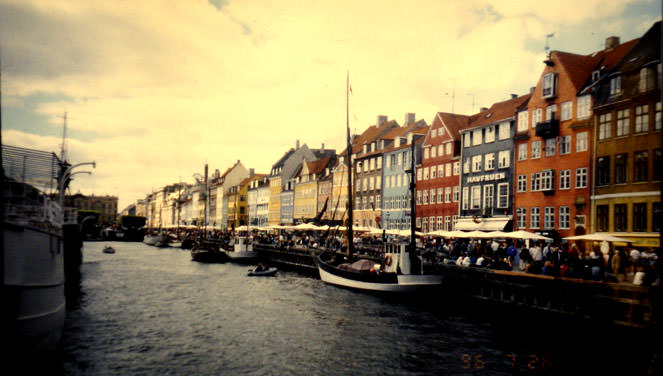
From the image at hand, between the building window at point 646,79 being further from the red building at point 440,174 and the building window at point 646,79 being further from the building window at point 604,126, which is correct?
the red building at point 440,174

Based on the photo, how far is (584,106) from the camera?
47.0m

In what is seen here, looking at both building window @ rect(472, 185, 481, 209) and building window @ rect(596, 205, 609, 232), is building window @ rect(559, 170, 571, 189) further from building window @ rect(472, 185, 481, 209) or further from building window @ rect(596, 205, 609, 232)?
building window @ rect(472, 185, 481, 209)

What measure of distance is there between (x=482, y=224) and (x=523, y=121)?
11.0 meters

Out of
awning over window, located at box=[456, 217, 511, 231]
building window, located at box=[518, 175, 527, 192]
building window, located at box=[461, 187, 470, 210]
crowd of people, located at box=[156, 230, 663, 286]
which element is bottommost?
crowd of people, located at box=[156, 230, 663, 286]

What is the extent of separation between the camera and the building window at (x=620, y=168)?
41469 millimetres

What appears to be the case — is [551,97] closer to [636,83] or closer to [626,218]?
[636,83]

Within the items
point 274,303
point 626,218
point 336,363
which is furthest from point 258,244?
point 336,363

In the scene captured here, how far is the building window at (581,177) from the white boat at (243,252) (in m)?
40.4

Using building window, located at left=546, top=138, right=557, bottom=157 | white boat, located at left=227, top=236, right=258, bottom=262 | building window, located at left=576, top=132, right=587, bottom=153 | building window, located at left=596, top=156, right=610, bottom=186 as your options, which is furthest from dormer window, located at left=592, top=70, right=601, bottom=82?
white boat, located at left=227, top=236, right=258, bottom=262

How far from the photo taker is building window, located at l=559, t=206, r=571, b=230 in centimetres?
4775

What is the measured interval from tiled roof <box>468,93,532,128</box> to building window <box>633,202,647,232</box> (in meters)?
18.9

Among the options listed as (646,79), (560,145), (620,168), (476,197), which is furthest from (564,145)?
(476,197)

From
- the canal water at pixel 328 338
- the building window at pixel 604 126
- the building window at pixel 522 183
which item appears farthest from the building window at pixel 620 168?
the canal water at pixel 328 338

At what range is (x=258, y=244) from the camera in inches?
3056
